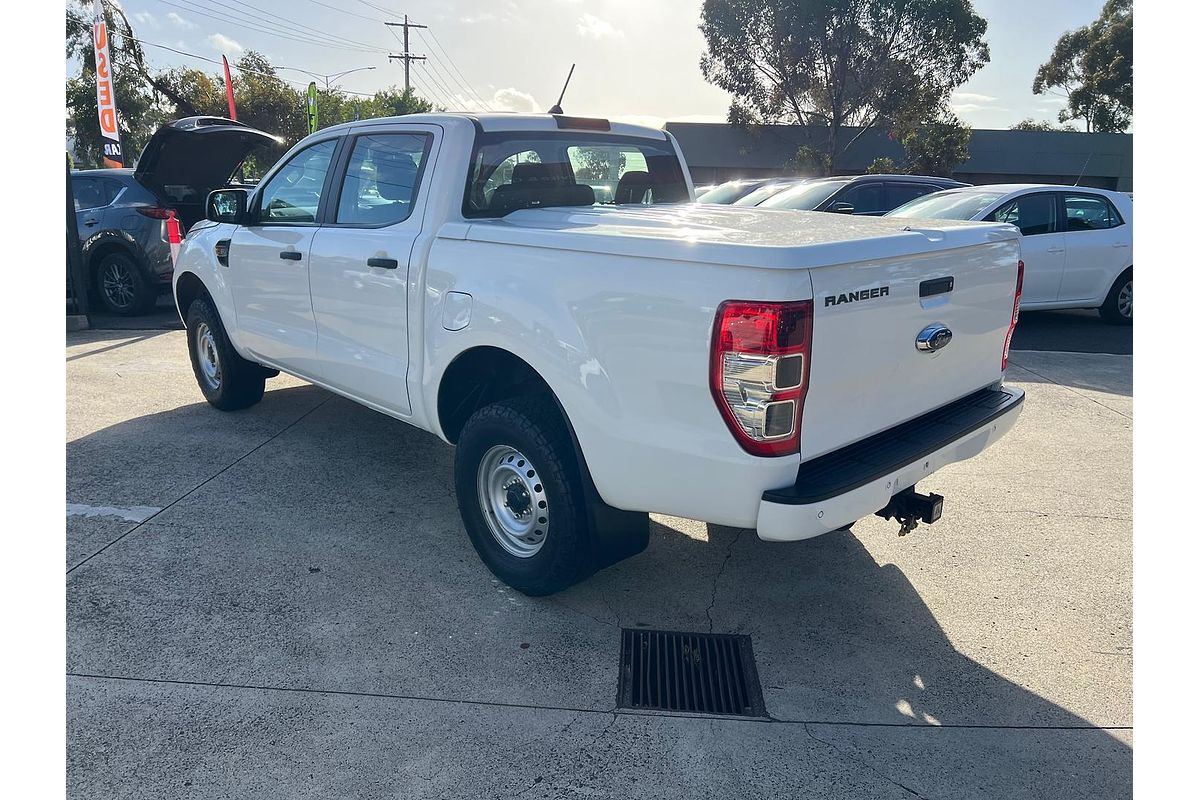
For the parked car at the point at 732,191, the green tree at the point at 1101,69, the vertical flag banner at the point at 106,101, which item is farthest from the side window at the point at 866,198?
the green tree at the point at 1101,69

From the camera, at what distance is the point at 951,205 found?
363 inches

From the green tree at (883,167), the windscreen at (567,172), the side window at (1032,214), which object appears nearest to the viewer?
the windscreen at (567,172)

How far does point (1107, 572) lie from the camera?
3943 millimetres

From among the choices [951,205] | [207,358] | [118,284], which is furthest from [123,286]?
[951,205]

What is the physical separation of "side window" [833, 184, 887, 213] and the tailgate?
7.40 m

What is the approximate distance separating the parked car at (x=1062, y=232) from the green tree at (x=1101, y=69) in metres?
32.7

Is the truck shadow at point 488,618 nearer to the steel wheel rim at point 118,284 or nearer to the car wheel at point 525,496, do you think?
the car wheel at point 525,496

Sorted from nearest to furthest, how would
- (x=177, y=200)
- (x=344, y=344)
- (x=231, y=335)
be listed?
1. (x=344, y=344)
2. (x=231, y=335)
3. (x=177, y=200)

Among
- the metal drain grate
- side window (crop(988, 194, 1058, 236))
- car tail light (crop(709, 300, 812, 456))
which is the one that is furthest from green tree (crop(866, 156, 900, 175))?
car tail light (crop(709, 300, 812, 456))

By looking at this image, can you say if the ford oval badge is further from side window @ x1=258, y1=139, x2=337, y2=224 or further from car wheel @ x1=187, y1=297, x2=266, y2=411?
car wheel @ x1=187, y1=297, x2=266, y2=411

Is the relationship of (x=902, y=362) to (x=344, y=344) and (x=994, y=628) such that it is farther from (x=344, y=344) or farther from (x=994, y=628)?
(x=344, y=344)

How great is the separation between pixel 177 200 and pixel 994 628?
32.3 feet

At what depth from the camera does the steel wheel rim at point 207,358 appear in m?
6.04

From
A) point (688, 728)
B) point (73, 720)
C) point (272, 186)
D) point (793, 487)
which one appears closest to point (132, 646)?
point (73, 720)
